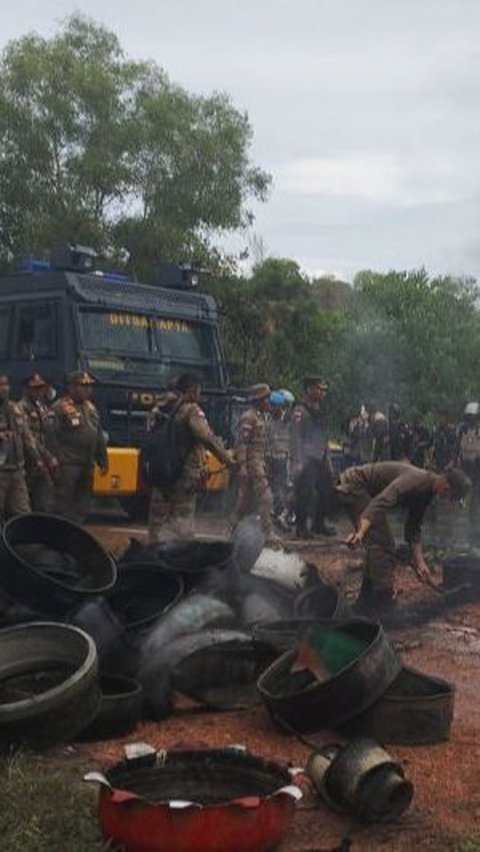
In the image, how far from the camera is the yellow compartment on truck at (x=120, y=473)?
1232 centimetres

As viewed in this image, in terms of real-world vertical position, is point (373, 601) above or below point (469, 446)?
below

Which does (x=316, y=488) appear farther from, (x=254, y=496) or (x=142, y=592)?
(x=142, y=592)

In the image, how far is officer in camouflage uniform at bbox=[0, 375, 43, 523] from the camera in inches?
374

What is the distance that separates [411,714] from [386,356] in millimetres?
23737

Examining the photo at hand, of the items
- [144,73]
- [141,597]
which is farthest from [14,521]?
[144,73]

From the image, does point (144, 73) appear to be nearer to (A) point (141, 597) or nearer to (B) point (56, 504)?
(B) point (56, 504)

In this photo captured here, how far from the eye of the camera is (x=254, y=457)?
1123cm

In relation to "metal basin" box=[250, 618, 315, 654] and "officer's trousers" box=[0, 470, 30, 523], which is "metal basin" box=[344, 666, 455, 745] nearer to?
"metal basin" box=[250, 618, 315, 654]

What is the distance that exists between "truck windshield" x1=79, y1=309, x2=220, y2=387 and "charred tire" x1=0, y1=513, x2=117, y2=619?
5.18 metres

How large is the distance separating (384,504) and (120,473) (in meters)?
4.94

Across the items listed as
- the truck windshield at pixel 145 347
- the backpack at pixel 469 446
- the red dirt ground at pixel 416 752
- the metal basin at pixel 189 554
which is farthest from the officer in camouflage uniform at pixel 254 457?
the backpack at pixel 469 446

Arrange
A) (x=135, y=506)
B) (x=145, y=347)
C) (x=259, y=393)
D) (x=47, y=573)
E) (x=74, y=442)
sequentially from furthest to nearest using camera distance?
1. (x=135, y=506)
2. (x=145, y=347)
3. (x=259, y=393)
4. (x=74, y=442)
5. (x=47, y=573)

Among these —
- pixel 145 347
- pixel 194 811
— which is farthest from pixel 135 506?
pixel 194 811

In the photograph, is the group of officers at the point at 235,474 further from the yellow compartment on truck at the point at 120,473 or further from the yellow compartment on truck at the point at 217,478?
the yellow compartment on truck at the point at 120,473
